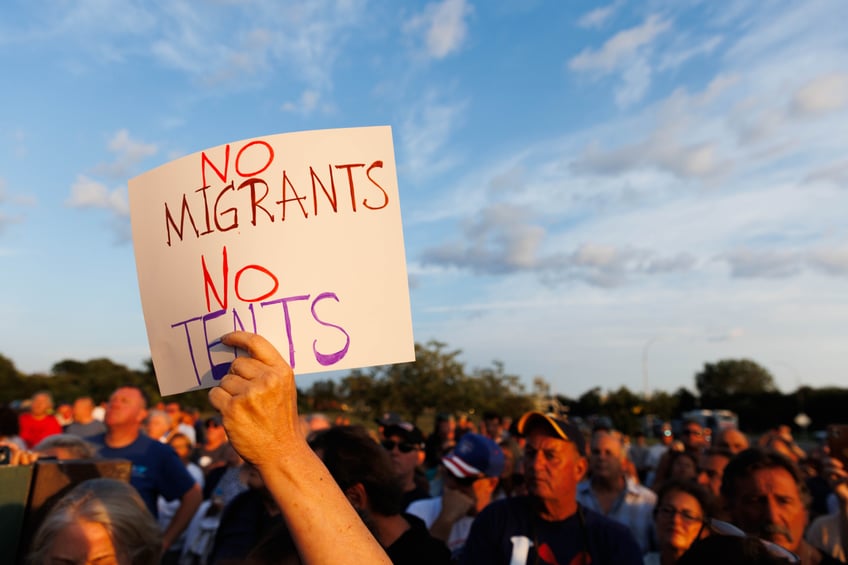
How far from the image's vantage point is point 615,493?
5496 mm

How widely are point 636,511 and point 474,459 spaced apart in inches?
56.6

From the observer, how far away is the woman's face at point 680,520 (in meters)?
3.49

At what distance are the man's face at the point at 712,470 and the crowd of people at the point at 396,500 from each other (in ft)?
0.05

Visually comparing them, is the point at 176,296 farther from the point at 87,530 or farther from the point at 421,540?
the point at 421,540

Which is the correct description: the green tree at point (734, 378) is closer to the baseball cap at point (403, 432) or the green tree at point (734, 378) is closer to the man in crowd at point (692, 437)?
the man in crowd at point (692, 437)

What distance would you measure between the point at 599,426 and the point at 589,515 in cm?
443

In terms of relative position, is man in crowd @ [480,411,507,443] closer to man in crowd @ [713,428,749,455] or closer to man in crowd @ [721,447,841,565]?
man in crowd @ [713,428,749,455]

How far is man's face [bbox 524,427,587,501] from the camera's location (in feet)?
10.1

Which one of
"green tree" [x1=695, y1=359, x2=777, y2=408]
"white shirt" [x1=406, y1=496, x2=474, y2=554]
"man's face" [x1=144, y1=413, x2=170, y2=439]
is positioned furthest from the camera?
"green tree" [x1=695, y1=359, x2=777, y2=408]

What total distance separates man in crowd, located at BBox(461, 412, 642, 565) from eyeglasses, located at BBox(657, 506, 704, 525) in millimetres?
→ 584

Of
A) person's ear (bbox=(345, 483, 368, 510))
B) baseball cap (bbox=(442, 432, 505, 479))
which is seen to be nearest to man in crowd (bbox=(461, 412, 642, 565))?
person's ear (bbox=(345, 483, 368, 510))

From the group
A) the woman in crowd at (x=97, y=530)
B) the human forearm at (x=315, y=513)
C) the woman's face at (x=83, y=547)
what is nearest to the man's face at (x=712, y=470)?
the woman in crowd at (x=97, y=530)

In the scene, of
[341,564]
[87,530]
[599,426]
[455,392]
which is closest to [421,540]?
[87,530]

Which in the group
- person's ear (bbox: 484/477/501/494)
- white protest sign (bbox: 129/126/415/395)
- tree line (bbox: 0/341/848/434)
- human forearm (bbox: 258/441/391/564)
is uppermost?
white protest sign (bbox: 129/126/415/395)
